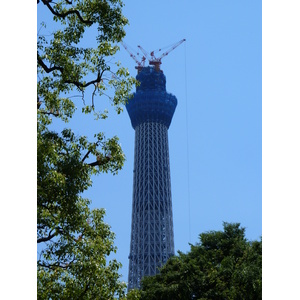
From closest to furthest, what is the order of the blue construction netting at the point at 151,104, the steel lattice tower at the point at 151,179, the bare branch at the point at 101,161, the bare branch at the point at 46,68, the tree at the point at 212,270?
1. the bare branch at the point at 46,68
2. the bare branch at the point at 101,161
3. the tree at the point at 212,270
4. the steel lattice tower at the point at 151,179
5. the blue construction netting at the point at 151,104

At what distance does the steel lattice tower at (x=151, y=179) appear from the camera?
68.1 meters

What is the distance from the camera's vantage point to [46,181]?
233 inches

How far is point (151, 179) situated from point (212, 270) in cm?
5367

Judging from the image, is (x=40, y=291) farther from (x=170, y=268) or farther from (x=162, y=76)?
(x=162, y=76)

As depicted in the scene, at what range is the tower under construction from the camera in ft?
223

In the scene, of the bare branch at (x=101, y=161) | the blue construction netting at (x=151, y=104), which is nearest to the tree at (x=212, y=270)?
Result: the bare branch at (x=101, y=161)

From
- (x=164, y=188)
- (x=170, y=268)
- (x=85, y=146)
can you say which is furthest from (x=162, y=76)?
(x=85, y=146)

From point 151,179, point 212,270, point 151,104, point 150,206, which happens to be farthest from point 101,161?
point 151,104

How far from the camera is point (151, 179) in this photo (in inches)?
2837

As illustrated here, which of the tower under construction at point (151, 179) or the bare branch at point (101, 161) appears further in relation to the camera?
the tower under construction at point (151, 179)

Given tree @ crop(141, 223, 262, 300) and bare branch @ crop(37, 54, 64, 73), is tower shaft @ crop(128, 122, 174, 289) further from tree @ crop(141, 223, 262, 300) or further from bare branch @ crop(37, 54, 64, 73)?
bare branch @ crop(37, 54, 64, 73)

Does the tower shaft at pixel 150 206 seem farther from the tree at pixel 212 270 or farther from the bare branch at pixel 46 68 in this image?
the bare branch at pixel 46 68

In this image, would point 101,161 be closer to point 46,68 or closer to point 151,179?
point 46,68
